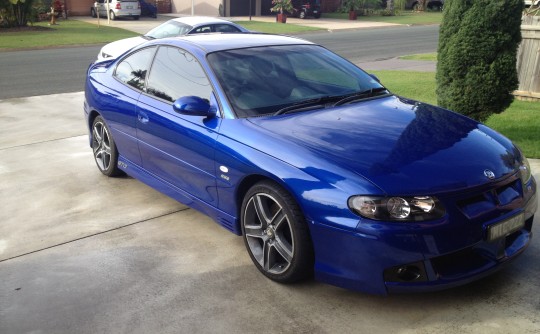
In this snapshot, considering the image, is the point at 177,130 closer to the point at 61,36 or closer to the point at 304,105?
the point at 304,105

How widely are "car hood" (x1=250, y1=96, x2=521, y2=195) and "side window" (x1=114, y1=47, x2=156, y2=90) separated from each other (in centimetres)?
172

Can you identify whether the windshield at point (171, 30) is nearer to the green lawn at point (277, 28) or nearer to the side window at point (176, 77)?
the side window at point (176, 77)

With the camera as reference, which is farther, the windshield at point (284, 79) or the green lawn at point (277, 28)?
the green lawn at point (277, 28)

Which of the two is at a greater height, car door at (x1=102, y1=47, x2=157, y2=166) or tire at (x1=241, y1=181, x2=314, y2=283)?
car door at (x1=102, y1=47, x2=157, y2=166)

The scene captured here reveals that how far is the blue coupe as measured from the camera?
3338mm

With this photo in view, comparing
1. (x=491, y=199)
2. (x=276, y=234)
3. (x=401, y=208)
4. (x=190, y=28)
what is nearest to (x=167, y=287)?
(x=276, y=234)

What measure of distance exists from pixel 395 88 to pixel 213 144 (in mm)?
7366

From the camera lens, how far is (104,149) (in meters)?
6.23

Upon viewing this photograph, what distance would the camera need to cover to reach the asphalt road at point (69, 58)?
1247 centimetres

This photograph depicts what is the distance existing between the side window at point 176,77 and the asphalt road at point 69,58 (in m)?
7.20

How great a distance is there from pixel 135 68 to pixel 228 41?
3.57 ft

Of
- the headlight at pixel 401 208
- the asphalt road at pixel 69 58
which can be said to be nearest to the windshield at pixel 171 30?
the asphalt road at pixel 69 58

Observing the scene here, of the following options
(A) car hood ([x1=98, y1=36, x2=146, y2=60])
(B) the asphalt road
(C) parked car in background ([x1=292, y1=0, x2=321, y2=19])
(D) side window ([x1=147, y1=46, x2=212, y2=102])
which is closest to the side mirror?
(D) side window ([x1=147, y1=46, x2=212, y2=102])

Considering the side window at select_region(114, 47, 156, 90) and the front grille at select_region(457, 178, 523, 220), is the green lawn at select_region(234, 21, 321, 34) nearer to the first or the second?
the side window at select_region(114, 47, 156, 90)
